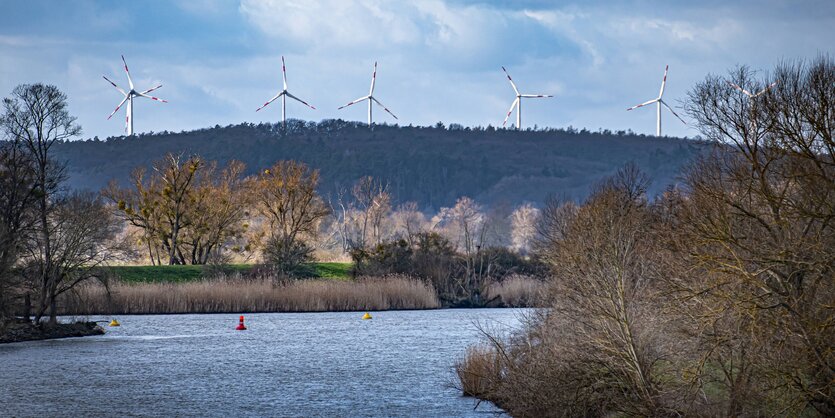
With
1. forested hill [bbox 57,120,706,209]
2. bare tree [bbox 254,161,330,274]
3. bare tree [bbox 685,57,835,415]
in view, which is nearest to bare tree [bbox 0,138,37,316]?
bare tree [bbox 685,57,835,415]

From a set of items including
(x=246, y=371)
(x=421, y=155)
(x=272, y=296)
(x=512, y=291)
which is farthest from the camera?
(x=421, y=155)

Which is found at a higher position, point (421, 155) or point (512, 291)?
point (421, 155)

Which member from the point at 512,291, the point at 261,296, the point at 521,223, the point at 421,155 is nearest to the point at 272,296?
the point at 261,296

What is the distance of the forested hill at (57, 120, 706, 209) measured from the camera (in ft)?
539

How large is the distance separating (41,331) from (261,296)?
18.1 metres

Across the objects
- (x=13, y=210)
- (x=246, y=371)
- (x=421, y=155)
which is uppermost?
(x=421, y=155)

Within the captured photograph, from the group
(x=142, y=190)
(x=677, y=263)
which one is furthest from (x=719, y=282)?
(x=142, y=190)

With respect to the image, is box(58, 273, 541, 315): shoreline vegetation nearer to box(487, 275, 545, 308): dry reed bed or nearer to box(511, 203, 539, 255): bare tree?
box(487, 275, 545, 308): dry reed bed

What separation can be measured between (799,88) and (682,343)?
4.78 metres

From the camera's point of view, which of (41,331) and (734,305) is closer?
(734,305)

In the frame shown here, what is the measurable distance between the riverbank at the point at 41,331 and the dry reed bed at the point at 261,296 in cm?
992

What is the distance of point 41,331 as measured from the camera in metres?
46.2

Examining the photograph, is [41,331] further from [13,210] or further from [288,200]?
[288,200]

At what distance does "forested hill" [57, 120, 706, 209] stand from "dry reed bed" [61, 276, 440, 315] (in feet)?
308
